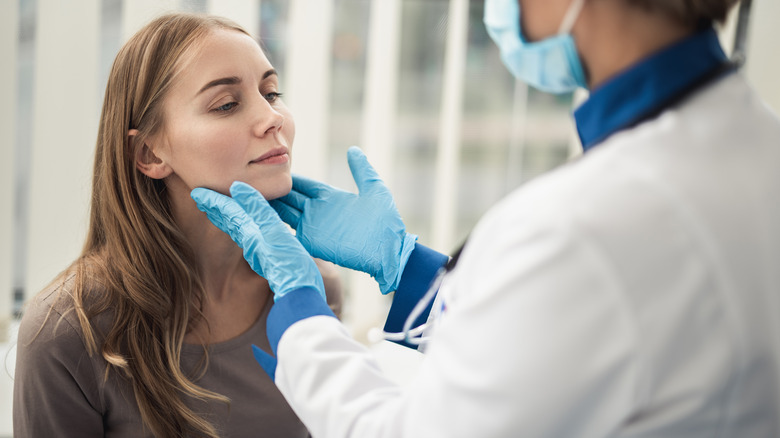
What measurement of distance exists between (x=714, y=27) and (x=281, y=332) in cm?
70

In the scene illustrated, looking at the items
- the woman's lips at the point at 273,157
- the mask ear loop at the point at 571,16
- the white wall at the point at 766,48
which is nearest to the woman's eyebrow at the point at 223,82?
the woman's lips at the point at 273,157

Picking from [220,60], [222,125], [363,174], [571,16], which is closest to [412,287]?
[363,174]

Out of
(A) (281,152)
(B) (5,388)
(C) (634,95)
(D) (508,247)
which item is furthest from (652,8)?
(B) (5,388)

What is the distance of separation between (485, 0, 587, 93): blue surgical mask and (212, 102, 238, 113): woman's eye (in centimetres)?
61

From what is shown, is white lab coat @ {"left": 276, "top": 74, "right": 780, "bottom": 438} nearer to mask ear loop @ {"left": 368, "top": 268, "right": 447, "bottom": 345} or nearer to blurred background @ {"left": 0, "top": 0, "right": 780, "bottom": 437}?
mask ear loop @ {"left": 368, "top": 268, "right": 447, "bottom": 345}

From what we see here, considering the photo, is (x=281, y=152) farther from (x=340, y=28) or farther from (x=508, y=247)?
(x=340, y=28)

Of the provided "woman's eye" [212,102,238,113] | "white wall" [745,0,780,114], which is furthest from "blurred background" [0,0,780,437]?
"woman's eye" [212,102,238,113]

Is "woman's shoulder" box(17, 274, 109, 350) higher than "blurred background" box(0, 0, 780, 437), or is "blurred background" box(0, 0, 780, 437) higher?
"blurred background" box(0, 0, 780, 437)

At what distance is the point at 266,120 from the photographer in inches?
48.4

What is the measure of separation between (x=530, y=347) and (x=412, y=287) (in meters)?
0.69

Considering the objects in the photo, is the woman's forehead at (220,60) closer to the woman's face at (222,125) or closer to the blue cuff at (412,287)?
the woman's face at (222,125)

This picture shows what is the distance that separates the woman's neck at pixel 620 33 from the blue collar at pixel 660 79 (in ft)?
0.05

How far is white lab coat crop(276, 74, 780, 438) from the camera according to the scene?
1.96 feet

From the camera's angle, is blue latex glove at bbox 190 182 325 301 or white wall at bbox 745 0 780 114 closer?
blue latex glove at bbox 190 182 325 301
